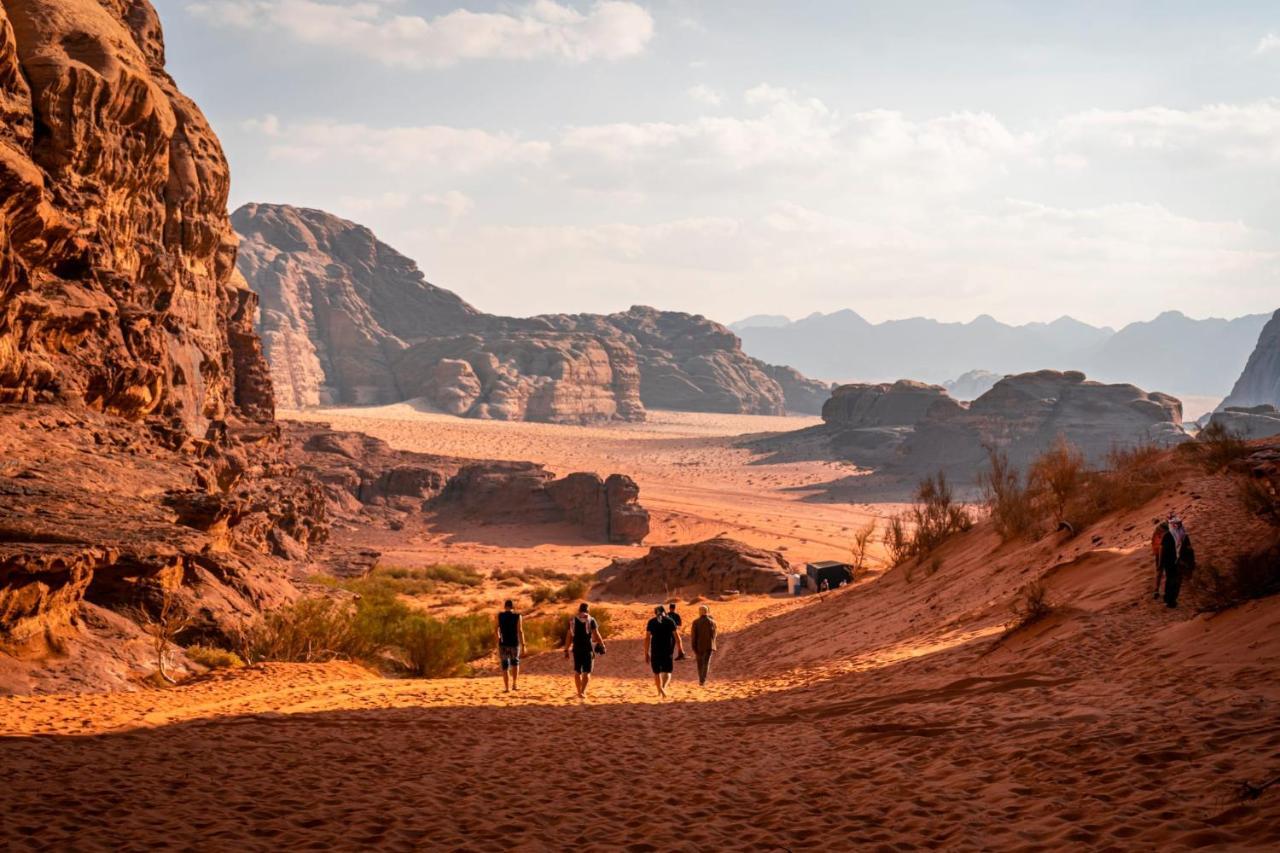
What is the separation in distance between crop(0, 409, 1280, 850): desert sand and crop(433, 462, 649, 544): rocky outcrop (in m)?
27.8

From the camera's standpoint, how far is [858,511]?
180ft

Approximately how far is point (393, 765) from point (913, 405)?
254 ft

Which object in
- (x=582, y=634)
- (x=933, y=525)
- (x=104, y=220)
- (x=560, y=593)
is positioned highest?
(x=104, y=220)

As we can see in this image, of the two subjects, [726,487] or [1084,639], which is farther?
[726,487]

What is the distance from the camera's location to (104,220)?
18406 millimetres

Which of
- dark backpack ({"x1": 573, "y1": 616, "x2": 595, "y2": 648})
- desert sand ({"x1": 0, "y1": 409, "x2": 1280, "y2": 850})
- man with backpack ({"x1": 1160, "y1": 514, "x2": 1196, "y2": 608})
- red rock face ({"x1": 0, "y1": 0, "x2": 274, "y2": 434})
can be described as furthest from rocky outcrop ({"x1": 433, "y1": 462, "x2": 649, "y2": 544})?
man with backpack ({"x1": 1160, "y1": 514, "x2": 1196, "y2": 608})

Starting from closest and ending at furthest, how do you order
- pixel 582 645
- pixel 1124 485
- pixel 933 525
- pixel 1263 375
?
pixel 582 645, pixel 1124 485, pixel 933 525, pixel 1263 375

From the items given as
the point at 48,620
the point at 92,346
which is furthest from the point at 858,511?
the point at 48,620

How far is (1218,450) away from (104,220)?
19.8 meters

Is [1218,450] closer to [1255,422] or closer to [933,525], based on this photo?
[933,525]

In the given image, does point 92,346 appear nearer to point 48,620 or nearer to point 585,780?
point 48,620

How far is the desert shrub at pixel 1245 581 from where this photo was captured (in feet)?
28.3

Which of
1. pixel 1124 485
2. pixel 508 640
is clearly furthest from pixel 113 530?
pixel 1124 485

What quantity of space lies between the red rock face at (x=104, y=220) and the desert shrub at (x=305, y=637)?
485 cm
